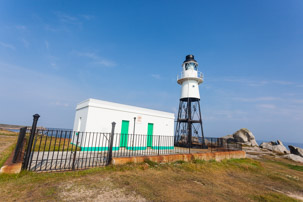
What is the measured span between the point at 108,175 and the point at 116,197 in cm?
182

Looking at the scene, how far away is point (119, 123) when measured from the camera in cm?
1207

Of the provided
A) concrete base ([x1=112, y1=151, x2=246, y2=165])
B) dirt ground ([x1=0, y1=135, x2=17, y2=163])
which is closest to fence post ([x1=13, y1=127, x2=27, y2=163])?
dirt ground ([x1=0, y1=135, x2=17, y2=163])

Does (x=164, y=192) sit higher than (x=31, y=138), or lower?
lower

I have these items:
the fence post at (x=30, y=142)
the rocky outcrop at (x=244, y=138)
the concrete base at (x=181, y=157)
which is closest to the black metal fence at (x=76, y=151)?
the fence post at (x=30, y=142)

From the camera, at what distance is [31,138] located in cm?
516

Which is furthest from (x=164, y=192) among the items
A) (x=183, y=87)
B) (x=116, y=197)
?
(x=183, y=87)

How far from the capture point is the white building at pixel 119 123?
1080 centimetres

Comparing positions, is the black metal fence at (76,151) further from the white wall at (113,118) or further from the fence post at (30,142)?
the white wall at (113,118)

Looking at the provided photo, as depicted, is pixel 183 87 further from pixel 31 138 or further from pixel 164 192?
pixel 31 138

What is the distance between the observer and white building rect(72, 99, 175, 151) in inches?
425

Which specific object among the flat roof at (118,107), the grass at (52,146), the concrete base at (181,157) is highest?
the flat roof at (118,107)

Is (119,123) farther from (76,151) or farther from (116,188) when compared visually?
(116,188)

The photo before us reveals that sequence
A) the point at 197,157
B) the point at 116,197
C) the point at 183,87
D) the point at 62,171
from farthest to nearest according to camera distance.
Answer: the point at 183,87 < the point at 197,157 < the point at 62,171 < the point at 116,197

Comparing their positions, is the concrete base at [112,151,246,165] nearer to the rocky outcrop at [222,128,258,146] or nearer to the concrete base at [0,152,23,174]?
the concrete base at [0,152,23,174]
